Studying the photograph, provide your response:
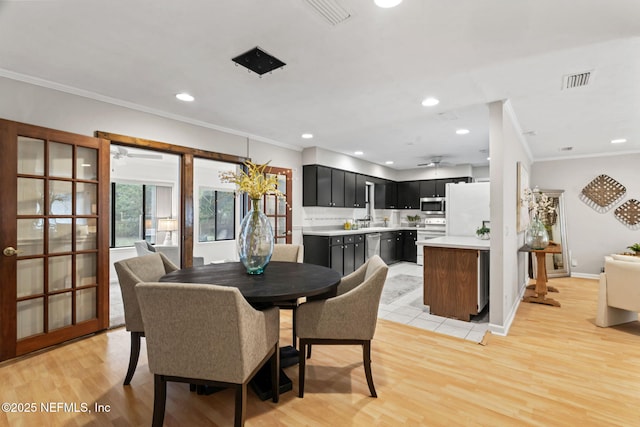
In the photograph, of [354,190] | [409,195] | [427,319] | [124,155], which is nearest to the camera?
[427,319]

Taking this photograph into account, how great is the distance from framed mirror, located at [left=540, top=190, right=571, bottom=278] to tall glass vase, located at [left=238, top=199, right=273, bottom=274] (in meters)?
6.11

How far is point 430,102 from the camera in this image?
329 centimetres

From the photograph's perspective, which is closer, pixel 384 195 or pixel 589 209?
pixel 589 209

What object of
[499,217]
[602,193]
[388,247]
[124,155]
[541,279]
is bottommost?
[541,279]

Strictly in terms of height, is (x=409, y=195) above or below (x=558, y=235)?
above

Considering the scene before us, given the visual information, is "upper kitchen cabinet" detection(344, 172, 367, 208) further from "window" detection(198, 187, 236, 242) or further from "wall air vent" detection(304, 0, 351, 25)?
"wall air vent" detection(304, 0, 351, 25)

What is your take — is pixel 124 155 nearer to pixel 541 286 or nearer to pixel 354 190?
pixel 354 190

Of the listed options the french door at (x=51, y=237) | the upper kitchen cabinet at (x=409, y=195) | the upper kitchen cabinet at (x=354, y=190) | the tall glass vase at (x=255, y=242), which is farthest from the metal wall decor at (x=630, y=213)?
the french door at (x=51, y=237)

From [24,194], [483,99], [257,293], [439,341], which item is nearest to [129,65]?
[24,194]

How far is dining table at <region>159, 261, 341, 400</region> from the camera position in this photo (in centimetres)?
181

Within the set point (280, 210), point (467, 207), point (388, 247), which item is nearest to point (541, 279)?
point (467, 207)

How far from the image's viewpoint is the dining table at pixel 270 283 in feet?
5.94

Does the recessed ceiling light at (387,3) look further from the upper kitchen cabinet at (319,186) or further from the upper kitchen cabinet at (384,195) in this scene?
the upper kitchen cabinet at (384,195)

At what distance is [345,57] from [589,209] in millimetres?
6256
